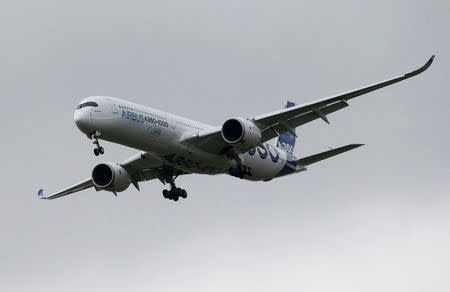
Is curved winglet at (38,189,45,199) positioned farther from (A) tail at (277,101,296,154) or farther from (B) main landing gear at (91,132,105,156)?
(A) tail at (277,101,296,154)

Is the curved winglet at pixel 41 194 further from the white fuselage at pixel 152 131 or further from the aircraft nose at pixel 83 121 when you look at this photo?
the aircraft nose at pixel 83 121

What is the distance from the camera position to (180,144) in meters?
63.0

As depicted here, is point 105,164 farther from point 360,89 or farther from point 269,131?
point 360,89

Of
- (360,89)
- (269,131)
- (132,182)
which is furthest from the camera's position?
(132,182)

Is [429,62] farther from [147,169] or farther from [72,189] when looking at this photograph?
[72,189]

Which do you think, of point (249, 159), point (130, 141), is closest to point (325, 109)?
point (249, 159)

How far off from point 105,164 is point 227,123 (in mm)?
9029

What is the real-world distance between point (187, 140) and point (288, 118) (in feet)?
18.4

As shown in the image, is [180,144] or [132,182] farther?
[132,182]

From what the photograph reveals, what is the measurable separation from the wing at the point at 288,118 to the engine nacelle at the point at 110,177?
6.31m

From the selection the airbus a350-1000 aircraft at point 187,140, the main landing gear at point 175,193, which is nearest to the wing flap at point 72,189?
the airbus a350-1000 aircraft at point 187,140

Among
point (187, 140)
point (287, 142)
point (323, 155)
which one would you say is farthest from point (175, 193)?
point (323, 155)

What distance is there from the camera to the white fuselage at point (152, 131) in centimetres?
6056

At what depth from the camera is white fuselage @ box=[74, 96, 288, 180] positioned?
199ft
